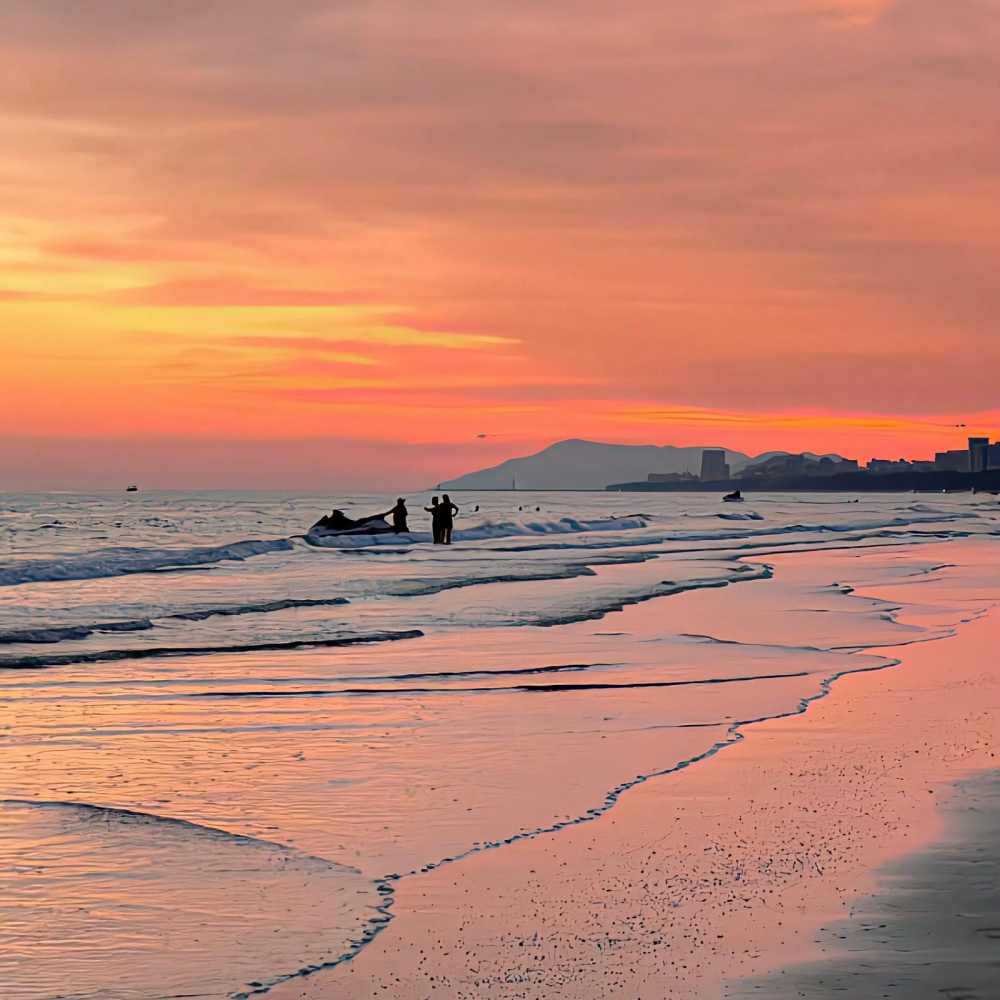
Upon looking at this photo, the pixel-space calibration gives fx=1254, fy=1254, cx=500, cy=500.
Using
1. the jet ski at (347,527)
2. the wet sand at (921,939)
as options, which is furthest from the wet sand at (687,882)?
the jet ski at (347,527)

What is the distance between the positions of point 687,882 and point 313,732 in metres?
4.81

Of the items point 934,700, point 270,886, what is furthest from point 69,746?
point 934,700

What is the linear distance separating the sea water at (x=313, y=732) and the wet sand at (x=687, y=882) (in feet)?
1.01

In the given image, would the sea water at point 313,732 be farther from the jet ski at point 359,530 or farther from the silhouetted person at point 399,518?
the jet ski at point 359,530

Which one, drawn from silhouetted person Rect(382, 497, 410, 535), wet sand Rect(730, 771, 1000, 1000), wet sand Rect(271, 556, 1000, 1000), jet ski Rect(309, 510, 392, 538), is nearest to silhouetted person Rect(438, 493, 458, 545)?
silhouetted person Rect(382, 497, 410, 535)

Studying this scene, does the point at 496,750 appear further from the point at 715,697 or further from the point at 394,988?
the point at 394,988

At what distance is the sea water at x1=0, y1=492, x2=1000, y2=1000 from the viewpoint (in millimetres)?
5812

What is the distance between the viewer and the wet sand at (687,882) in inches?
202

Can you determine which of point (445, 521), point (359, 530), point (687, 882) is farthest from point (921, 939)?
point (359, 530)

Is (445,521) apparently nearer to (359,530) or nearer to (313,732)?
(359,530)

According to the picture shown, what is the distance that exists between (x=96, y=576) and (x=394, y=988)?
28.9 metres

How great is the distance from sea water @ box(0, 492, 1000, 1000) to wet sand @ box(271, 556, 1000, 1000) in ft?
1.01

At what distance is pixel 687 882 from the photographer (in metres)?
6.29

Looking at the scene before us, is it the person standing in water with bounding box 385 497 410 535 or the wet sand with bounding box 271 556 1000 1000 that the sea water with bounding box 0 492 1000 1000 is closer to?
the wet sand with bounding box 271 556 1000 1000
